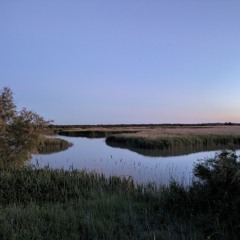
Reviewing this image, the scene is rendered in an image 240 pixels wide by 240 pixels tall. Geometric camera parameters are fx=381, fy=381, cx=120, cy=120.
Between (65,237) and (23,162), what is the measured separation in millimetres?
11741

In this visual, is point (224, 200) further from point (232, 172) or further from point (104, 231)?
point (104, 231)

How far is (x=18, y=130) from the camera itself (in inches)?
662

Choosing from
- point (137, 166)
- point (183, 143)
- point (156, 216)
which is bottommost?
point (137, 166)

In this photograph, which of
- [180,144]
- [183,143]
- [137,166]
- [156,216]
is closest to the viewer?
[156,216]

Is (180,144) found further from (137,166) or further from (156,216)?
(156,216)

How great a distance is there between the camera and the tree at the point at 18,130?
16.8 meters

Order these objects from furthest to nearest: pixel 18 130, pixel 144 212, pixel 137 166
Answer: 1. pixel 137 166
2. pixel 18 130
3. pixel 144 212

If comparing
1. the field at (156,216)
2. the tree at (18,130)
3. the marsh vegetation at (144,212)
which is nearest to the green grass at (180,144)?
→ the tree at (18,130)

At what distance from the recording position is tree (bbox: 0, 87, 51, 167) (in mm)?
16750

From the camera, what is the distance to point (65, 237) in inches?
220

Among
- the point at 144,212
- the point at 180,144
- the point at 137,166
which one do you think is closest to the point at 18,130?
the point at 137,166


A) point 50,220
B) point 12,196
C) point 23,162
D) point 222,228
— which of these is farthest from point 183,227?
point 23,162

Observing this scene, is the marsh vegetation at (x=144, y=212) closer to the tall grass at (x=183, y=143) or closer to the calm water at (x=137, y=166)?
the calm water at (x=137, y=166)

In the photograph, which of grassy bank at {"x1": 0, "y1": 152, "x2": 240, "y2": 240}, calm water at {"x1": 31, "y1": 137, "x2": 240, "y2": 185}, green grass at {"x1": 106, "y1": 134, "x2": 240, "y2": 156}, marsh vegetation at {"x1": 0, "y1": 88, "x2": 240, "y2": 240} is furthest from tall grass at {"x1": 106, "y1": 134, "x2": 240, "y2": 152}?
grassy bank at {"x1": 0, "y1": 152, "x2": 240, "y2": 240}
